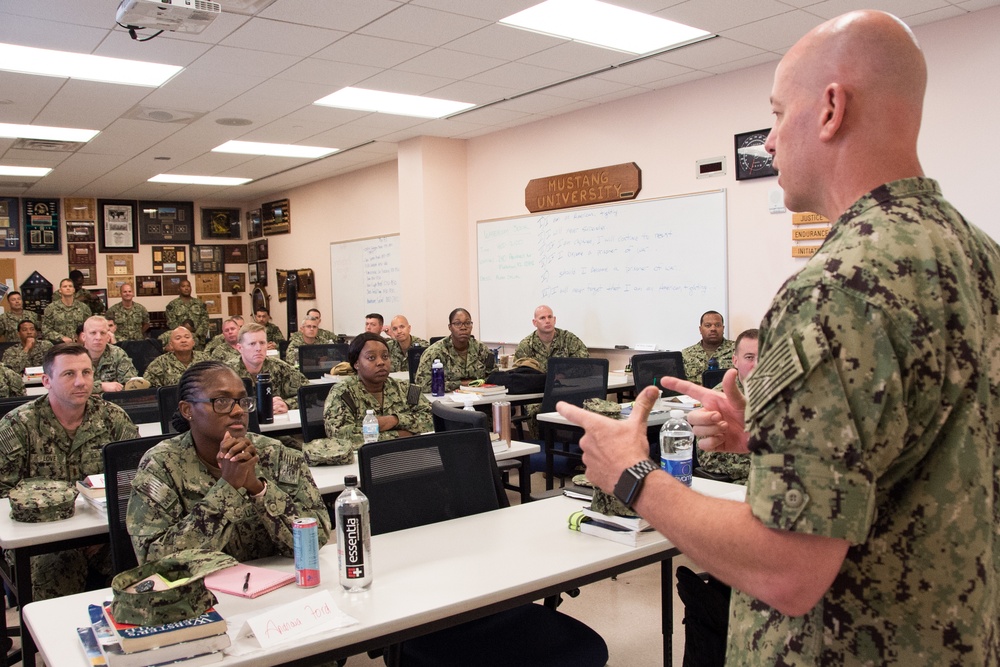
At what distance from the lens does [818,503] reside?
90 cm

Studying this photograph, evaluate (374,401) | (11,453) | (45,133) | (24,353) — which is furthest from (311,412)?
(45,133)

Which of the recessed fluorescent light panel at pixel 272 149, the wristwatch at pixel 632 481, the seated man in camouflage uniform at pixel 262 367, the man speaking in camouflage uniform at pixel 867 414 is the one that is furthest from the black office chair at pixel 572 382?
the recessed fluorescent light panel at pixel 272 149

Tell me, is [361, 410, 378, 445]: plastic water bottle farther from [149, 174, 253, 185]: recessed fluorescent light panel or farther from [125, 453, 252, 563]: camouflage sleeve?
[149, 174, 253, 185]: recessed fluorescent light panel

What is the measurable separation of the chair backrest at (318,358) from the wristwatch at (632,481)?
586 centimetres

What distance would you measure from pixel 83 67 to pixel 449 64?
2679 millimetres

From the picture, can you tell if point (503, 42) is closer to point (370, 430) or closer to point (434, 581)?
point (370, 430)

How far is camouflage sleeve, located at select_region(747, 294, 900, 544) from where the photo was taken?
0.90m

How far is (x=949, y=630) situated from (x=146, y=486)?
205 cm

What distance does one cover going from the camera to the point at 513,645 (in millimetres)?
2271

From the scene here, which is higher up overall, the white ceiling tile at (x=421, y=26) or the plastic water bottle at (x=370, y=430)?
the white ceiling tile at (x=421, y=26)

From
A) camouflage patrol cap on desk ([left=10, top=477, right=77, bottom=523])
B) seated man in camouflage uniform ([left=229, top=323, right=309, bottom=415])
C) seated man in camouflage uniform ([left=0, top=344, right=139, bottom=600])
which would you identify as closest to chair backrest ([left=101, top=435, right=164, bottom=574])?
camouflage patrol cap on desk ([left=10, top=477, right=77, bottom=523])

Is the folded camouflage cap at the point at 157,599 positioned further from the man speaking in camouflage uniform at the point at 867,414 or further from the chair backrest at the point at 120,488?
the man speaking in camouflage uniform at the point at 867,414

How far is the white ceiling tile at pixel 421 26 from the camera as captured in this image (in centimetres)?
486

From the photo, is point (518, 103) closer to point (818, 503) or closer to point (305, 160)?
point (305, 160)
